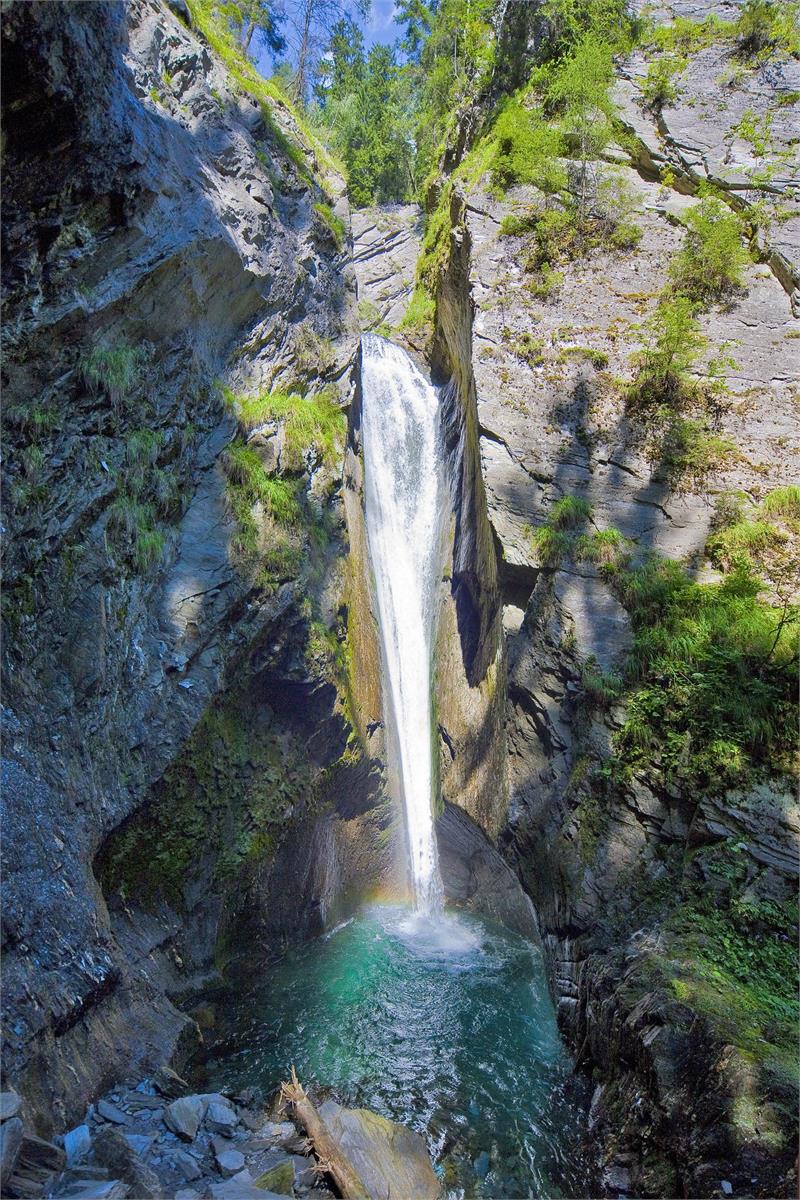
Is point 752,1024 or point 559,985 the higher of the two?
point 752,1024

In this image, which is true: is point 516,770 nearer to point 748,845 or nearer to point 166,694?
point 748,845

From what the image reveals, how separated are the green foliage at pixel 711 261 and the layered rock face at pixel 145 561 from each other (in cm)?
641

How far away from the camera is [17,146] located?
582cm

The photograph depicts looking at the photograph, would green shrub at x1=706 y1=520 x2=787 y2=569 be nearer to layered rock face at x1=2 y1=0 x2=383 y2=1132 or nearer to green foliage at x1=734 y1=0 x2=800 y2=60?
layered rock face at x1=2 y1=0 x2=383 y2=1132

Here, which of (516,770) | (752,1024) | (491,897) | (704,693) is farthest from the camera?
(491,897)

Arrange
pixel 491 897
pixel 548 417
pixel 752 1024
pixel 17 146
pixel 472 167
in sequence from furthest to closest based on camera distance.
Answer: pixel 472 167 < pixel 491 897 < pixel 548 417 < pixel 17 146 < pixel 752 1024

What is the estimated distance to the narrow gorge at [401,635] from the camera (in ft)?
17.6

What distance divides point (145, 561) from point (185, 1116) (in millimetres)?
5163

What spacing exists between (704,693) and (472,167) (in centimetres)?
1242

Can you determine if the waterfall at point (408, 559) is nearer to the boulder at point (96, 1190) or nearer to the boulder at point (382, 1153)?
the boulder at point (382, 1153)

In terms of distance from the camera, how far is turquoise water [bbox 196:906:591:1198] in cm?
581

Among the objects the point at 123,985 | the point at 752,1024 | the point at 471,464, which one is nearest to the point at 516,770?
the point at 752,1024

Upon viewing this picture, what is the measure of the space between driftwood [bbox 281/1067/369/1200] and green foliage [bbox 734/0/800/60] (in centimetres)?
1924

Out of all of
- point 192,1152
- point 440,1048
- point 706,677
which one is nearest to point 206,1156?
point 192,1152
